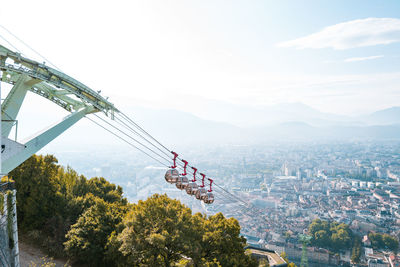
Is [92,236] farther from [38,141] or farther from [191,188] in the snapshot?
[191,188]

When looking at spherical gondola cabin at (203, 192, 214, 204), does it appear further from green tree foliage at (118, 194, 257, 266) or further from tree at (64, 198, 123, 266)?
tree at (64, 198, 123, 266)

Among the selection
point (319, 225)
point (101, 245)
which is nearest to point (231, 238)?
point (101, 245)

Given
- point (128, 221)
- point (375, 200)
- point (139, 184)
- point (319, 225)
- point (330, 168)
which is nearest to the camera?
point (128, 221)

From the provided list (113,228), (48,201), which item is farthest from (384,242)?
(48,201)

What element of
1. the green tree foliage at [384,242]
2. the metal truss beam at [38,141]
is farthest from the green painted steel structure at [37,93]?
the green tree foliage at [384,242]

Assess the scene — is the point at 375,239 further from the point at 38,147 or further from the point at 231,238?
the point at 38,147

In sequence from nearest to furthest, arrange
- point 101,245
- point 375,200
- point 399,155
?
point 101,245 → point 375,200 → point 399,155

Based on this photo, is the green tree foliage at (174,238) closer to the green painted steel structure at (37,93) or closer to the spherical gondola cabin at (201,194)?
the spherical gondola cabin at (201,194)
